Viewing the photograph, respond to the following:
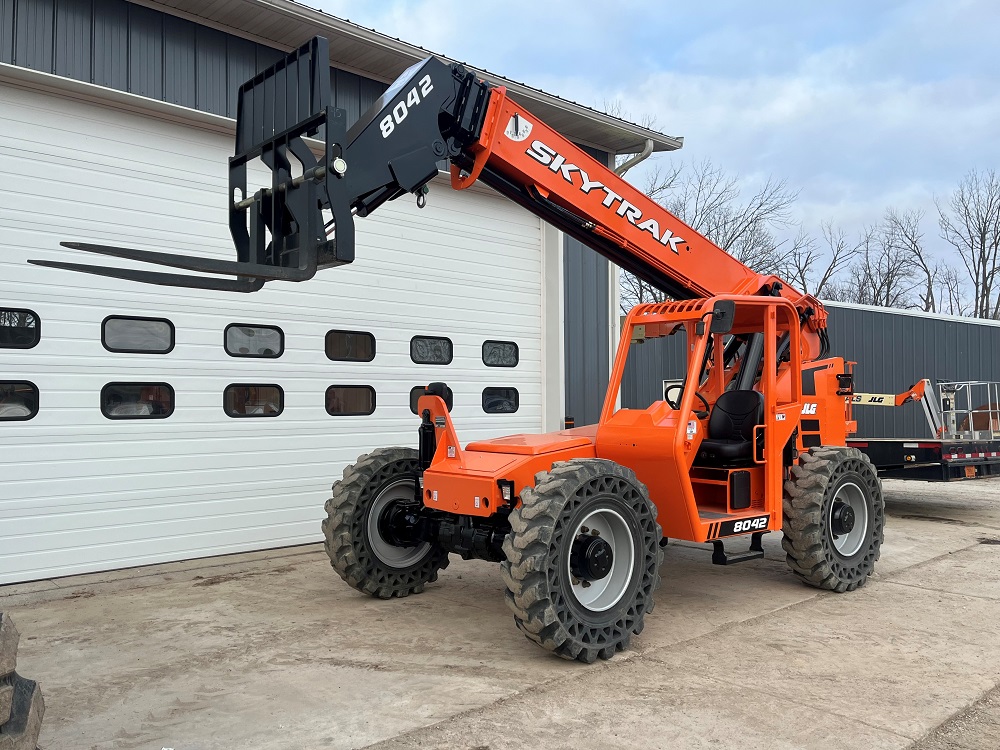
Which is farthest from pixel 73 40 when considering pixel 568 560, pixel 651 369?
pixel 651 369

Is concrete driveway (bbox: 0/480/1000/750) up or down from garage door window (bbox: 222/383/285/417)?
down

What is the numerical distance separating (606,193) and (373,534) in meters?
3.30

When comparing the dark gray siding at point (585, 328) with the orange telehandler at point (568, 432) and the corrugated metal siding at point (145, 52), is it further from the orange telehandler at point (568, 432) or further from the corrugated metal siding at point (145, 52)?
the corrugated metal siding at point (145, 52)

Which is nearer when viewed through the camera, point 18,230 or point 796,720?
point 796,720

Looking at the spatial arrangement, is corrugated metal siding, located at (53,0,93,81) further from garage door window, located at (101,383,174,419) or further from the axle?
the axle

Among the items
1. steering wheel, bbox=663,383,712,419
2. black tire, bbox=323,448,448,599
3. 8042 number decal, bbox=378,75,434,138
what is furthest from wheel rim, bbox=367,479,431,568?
8042 number decal, bbox=378,75,434,138

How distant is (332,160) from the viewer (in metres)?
4.72

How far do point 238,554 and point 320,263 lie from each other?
5134 mm

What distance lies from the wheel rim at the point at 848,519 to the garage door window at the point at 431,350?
5.08m

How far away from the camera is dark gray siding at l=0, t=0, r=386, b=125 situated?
761 centimetres

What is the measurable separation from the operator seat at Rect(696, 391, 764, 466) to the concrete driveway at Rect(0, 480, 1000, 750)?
1165 mm

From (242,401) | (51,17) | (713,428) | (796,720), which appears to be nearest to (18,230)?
(51,17)

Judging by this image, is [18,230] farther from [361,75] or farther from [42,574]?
[361,75]

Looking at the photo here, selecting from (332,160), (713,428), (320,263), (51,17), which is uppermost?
(51,17)
